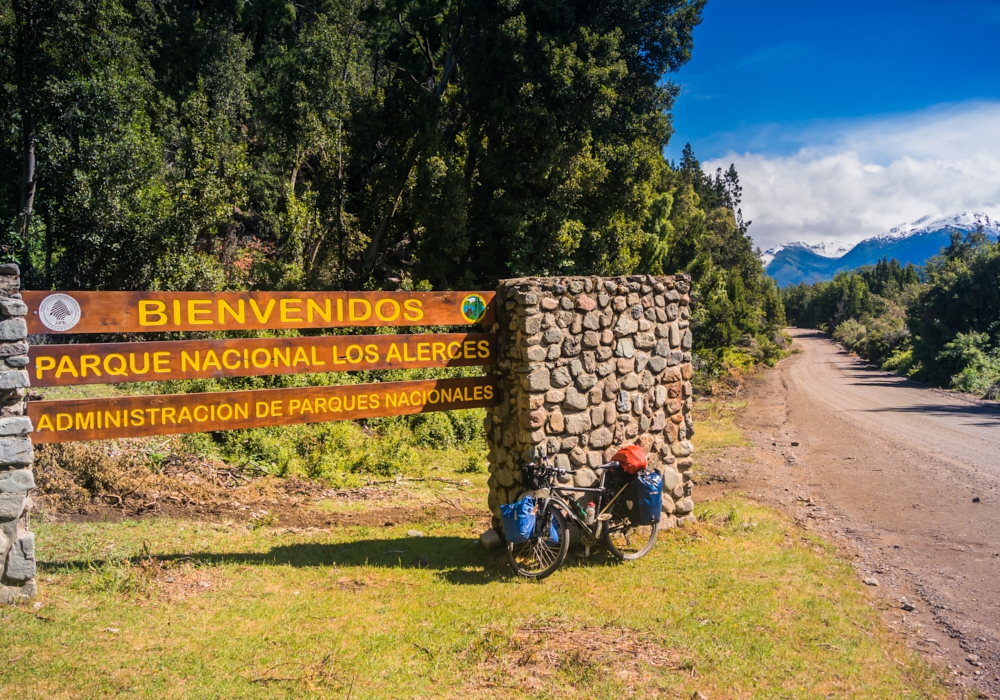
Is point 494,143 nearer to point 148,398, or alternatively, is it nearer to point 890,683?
point 148,398

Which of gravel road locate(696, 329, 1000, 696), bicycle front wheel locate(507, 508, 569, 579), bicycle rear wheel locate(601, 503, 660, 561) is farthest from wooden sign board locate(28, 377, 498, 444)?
gravel road locate(696, 329, 1000, 696)

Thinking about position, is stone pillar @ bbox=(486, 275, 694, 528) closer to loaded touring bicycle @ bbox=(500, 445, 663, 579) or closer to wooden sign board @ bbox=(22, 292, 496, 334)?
loaded touring bicycle @ bbox=(500, 445, 663, 579)

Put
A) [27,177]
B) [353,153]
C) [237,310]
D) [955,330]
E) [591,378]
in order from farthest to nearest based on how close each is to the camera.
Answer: [955,330] → [353,153] → [27,177] → [591,378] → [237,310]

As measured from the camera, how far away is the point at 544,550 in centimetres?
612

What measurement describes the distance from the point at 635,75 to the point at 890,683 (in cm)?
1959

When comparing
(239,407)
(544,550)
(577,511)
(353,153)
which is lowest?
(544,550)

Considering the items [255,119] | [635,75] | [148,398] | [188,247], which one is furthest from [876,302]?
[148,398]

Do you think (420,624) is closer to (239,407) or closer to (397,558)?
(397,558)

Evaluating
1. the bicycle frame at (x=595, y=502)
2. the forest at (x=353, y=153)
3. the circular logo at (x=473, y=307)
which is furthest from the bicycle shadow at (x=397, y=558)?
the forest at (x=353, y=153)

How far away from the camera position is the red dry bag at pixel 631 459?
6250mm

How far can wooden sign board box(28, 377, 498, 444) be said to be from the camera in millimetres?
5113

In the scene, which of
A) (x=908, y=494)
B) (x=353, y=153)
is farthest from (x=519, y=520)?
(x=353, y=153)

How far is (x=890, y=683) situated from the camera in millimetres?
4527

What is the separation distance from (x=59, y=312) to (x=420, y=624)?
3.69 metres
